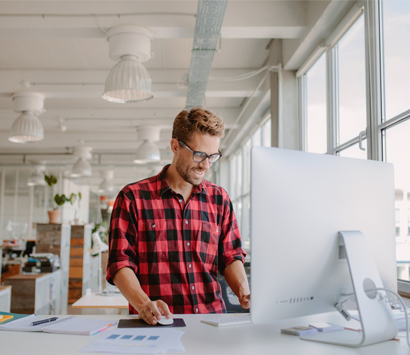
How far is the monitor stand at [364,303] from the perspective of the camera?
41.6 inches

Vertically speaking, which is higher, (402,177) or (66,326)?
(402,177)

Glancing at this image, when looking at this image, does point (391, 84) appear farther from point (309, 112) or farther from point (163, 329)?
point (163, 329)

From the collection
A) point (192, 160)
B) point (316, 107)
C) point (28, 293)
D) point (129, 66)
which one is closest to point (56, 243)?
point (28, 293)

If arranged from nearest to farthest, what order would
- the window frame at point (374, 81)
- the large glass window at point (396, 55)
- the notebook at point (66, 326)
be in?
the notebook at point (66, 326)
the large glass window at point (396, 55)
the window frame at point (374, 81)

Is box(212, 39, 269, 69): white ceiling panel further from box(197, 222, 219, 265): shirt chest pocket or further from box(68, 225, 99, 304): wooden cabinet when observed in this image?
box(197, 222, 219, 265): shirt chest pocket

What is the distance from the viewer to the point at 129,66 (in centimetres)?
323

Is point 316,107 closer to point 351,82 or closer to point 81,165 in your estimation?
point 351,82

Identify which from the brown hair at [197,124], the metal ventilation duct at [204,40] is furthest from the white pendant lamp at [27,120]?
the brown hair at [197,124]

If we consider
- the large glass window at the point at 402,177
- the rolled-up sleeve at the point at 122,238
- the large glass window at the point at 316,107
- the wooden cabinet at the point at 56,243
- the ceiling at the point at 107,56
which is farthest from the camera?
the wooden cabinet at the point at 56,243

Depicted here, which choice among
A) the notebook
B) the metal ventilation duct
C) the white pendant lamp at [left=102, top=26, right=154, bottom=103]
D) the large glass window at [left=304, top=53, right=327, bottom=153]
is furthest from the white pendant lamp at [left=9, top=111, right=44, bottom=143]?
the notebook

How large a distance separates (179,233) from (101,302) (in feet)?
5.86

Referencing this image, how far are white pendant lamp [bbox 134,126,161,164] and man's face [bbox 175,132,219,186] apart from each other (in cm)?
463

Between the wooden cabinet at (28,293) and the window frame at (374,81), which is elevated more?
the window frame at (374,81)

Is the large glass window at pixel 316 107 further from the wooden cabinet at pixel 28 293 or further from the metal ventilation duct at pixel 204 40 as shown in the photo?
the wooden cabinet at pixel 28 293
